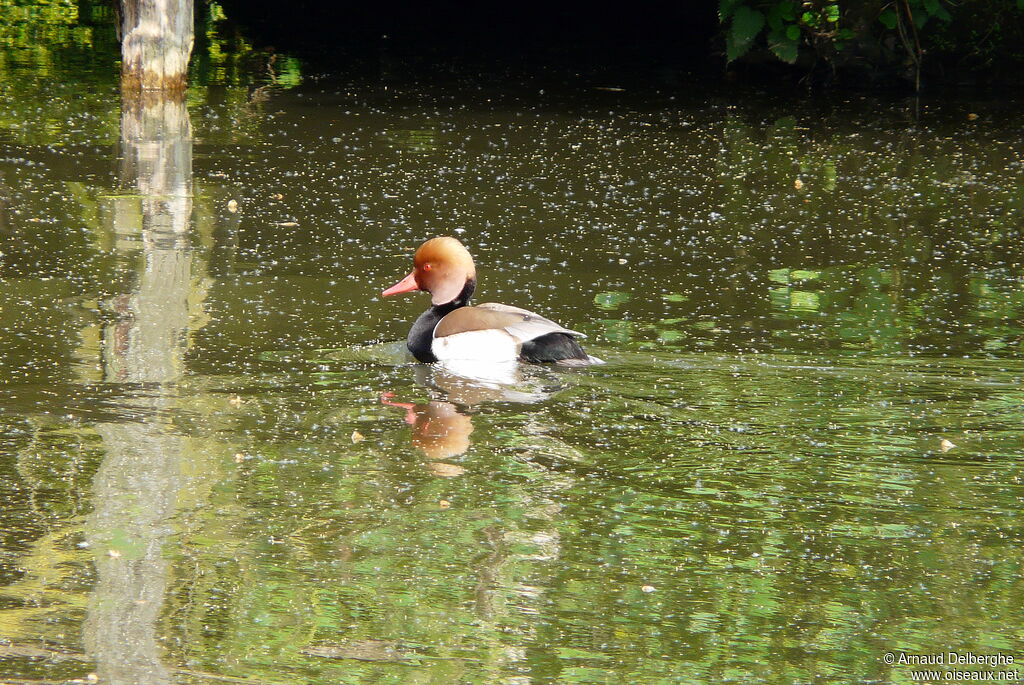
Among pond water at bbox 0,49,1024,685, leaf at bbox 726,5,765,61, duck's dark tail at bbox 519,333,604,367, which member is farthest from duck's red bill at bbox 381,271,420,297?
leaf at bbox 726,5,765,61

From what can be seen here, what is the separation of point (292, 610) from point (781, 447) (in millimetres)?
2214

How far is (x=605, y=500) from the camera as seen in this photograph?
5.07 meters

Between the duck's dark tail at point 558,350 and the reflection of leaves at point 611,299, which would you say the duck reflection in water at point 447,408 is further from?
the reflection of leaves at point 611,299

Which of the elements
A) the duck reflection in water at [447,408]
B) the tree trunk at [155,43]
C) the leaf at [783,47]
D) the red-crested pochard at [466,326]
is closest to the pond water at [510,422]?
the duck reflection in water at [447,408]

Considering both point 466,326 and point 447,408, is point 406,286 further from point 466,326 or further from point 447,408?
point 447,408

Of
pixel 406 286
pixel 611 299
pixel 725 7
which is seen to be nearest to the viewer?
pixel 406 286

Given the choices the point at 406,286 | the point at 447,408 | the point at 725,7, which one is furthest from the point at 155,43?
the point at 447,408

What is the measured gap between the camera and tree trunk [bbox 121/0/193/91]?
12.3 meters

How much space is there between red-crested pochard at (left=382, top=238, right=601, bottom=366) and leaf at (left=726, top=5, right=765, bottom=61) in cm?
729

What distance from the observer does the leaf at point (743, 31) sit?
44.5 ft

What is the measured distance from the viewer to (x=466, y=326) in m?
6.71

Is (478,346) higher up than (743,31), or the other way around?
(743,31)

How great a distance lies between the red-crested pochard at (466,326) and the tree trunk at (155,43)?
619 cm

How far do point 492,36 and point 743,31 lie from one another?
5024 mm
